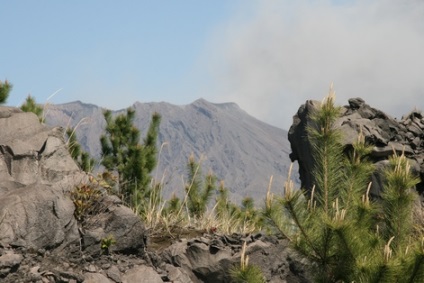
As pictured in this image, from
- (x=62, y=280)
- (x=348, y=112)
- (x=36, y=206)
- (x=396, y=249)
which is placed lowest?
(x=62, y=280)

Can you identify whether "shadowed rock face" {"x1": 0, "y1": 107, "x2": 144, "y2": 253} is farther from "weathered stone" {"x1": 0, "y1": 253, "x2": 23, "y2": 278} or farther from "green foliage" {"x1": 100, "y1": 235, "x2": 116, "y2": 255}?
"weathered stone" {"x1": 0, "y1": 253, "x2": 23, "y2": 278}

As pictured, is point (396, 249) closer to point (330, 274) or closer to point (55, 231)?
point (330, 274)

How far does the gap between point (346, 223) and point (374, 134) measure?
7508 mm

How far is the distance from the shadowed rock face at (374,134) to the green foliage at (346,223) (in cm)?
556

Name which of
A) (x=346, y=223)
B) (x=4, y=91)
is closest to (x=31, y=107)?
(x=4, y=91)

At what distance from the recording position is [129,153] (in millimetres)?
16203

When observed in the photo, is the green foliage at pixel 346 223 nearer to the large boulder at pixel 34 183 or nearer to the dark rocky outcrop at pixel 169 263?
the dark rocky outcrop at pixel 169 263

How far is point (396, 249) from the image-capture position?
806cm

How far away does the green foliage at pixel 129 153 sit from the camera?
1492 cm

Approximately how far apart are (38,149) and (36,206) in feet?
5.01

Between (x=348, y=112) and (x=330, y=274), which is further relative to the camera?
(x=348, y=112)

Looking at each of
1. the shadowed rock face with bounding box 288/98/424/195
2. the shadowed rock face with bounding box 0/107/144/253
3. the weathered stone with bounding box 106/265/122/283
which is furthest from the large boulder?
the shadowed rock face with bounding box 288/98/424/195

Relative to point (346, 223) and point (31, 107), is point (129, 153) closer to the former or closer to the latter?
point (31, 107)

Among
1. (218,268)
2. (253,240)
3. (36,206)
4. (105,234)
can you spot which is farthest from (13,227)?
(253,240)
